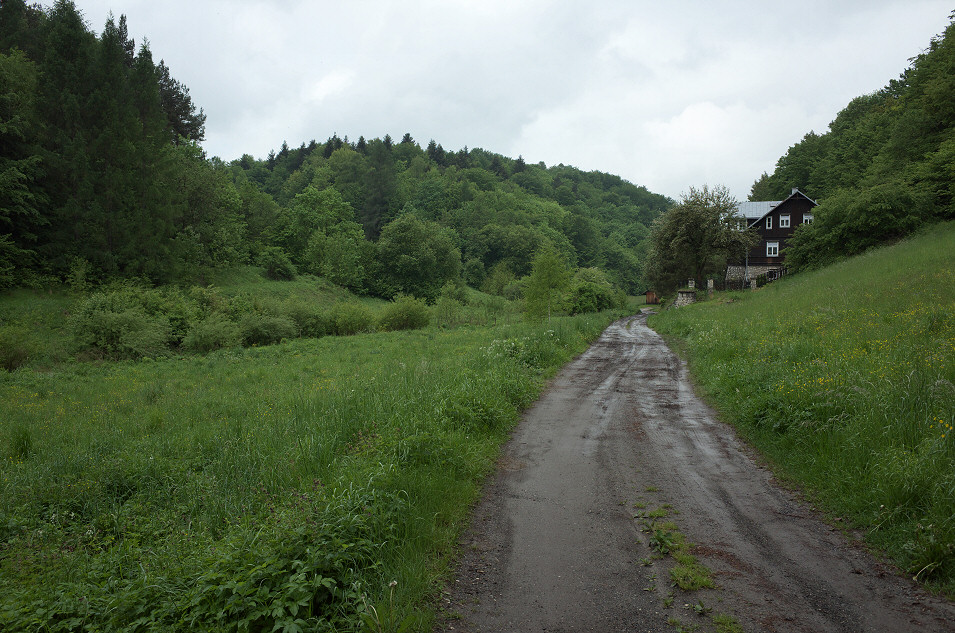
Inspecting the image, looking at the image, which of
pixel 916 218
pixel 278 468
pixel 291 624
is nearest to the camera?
pixel 291 624

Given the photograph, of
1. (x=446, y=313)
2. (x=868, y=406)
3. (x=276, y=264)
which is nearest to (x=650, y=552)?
(x=868, y=406)

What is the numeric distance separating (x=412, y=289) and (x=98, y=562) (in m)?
58.7

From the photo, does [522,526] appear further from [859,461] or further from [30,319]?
[30,319]

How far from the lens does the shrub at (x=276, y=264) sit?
163ft

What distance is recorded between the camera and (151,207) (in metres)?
31.1

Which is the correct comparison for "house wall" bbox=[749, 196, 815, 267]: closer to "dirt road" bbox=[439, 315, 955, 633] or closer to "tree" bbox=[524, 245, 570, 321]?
"tree" bbox=[524, 245, 570, 321]

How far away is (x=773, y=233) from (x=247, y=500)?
194 feet

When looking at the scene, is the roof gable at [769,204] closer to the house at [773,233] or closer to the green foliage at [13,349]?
the house at [773,233]

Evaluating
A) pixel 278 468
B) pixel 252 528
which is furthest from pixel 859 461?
pixel 278 468

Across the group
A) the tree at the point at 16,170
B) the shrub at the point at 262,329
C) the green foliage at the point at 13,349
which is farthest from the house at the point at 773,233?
the tree at the point at 16,170

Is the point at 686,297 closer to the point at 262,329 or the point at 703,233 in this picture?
the point at 703,233

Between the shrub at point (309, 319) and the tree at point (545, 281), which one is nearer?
the tree at point (545, 281)

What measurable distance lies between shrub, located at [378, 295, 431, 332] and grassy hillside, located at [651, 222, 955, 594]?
995 inches

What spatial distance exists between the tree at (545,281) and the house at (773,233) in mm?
31406
